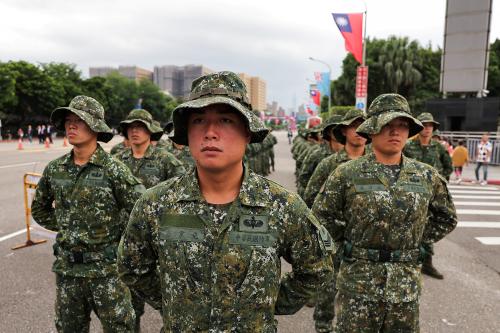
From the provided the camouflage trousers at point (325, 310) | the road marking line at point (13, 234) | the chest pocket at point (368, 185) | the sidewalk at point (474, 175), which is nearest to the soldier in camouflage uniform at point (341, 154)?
the camouflage trousers at point (325, 310)

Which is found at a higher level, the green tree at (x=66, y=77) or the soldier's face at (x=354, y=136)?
the green tree at (x=66, y=77)

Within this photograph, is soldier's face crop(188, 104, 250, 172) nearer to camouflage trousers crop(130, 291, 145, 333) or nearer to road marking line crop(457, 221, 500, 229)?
camouflage trousers crop(130, 291, 145, 333)

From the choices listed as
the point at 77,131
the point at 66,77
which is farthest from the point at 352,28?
the point at 66,77

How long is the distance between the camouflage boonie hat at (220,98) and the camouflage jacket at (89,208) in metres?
1.46

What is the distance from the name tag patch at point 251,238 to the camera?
1.59 m

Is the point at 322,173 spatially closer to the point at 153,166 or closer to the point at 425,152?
the point at 153,166

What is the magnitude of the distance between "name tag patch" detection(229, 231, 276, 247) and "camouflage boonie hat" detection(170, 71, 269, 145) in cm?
44

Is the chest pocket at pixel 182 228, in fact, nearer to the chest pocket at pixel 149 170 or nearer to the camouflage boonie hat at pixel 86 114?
the camouflage boonie hat at pixel 86 114

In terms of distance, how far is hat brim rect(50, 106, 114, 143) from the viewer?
291 cm

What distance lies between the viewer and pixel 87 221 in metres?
2.80

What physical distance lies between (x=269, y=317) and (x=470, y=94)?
1022 inches

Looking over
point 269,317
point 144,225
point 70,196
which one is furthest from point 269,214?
point 70,196

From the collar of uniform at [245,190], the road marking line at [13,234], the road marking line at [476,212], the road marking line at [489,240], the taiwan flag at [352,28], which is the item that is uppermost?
the taiwan flag at [352,28]

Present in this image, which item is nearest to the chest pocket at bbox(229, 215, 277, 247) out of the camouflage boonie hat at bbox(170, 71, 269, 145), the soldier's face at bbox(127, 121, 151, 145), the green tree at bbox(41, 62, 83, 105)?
the camouflage boonie hat at bbox(170, 71, 269, 145)
